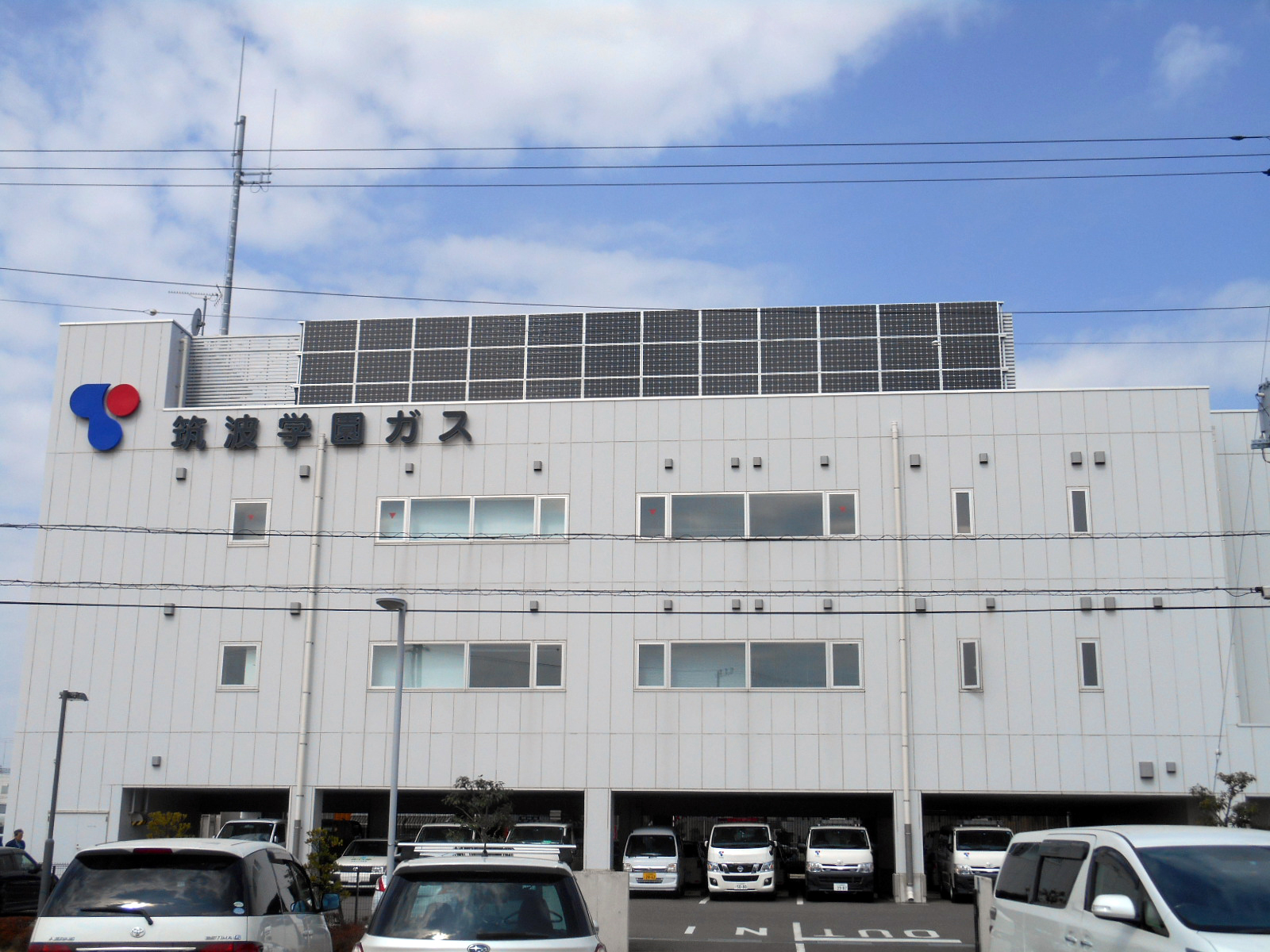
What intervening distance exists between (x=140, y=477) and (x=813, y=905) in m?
16.7

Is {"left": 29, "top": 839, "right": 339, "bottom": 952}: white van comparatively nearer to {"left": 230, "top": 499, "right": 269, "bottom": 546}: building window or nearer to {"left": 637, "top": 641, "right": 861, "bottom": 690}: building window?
{"left": 637, "top": 641, "right": 861, "bottom": 690}: building window

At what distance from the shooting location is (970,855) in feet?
75.7

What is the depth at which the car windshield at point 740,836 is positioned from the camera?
24.0 meters

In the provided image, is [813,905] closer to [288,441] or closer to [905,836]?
[905,836]

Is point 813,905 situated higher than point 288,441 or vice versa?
point 288,441

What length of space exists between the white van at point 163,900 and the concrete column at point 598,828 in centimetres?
1558

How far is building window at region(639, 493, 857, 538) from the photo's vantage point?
81.9 feet

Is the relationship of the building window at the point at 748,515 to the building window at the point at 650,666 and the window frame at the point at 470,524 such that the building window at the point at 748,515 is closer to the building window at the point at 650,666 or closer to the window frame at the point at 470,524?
the window frame at the point at 470,524

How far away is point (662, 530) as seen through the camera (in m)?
25.2

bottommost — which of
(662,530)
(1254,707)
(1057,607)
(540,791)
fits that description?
(540,791)

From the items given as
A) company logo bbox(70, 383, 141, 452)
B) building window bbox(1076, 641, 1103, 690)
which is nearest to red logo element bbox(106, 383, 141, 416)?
company logo bbox(70, 383, 141, 452)

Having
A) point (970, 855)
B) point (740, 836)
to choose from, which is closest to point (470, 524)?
point (740, 836)

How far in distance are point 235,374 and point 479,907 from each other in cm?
2285

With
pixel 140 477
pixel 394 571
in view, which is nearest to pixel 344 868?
pixel 394 571
